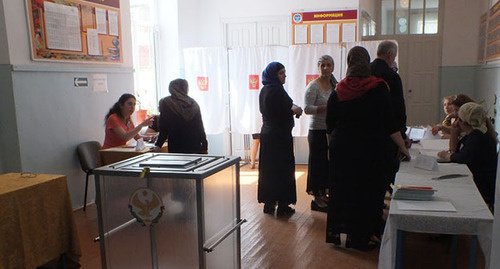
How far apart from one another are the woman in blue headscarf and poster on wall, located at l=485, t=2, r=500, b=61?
3.19 meters

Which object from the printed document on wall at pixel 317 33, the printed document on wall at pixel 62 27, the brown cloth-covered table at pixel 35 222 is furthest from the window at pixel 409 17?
the brown cloth-covered table at pixel 35 222

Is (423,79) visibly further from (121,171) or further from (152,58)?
(121,171)

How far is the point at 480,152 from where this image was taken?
2.89 meters

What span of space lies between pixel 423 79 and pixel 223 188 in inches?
247

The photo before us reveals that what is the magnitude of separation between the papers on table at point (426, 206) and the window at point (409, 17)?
599cm

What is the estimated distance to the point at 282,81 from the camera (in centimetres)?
376

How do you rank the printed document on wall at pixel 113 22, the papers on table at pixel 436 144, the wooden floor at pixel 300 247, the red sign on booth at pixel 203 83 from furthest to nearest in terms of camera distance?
the red sign on booth at pixel 203 83 → the printed document on wall at pixel 113 22 → the papers on table at pixel 436 144 → the wooden floor at pixel 300 247

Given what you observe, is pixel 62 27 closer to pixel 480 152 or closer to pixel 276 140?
pixel 276 140

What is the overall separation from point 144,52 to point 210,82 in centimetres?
109

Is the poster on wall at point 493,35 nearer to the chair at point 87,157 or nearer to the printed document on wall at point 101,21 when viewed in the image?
the printed document on wall at point 101,21

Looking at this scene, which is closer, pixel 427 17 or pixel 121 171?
pixel 121 171

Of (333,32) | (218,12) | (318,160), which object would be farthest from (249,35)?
(318,160)

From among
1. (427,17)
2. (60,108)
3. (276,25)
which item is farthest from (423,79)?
(60,108)

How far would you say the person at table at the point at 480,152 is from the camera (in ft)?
9.46
